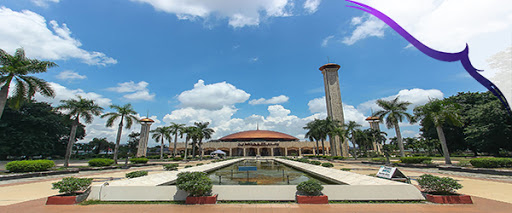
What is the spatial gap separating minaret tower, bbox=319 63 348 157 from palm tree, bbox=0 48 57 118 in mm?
46977

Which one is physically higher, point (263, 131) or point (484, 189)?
point (263, 131)

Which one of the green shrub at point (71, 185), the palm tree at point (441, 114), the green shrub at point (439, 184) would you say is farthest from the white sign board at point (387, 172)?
the palm tree at point (441, 114)

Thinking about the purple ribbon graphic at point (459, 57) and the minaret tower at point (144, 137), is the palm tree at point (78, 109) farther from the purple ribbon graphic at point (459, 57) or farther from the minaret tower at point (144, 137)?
the minaret tower at point (144, 137)

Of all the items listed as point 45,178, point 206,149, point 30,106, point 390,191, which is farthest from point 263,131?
point 390,191

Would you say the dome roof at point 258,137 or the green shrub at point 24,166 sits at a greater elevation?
the dome roof at point 258,137

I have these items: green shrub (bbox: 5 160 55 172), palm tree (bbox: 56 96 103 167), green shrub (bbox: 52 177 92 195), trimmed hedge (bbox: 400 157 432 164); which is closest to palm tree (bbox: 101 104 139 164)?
palm tree (bbox: 56 96 103 167)

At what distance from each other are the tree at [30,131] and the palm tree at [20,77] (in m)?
25.9

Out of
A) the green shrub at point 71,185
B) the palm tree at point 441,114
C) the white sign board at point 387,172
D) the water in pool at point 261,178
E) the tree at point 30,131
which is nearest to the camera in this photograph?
the green shrub at point 71,185

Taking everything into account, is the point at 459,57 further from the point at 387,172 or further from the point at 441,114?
the point at 441,114

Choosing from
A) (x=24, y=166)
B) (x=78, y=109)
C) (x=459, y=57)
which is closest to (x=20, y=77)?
(x=24, y=166)

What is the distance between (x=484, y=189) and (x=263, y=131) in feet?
243

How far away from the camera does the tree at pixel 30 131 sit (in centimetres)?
3750

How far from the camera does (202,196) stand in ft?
23.9

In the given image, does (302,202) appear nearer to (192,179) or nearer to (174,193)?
(192,179)
